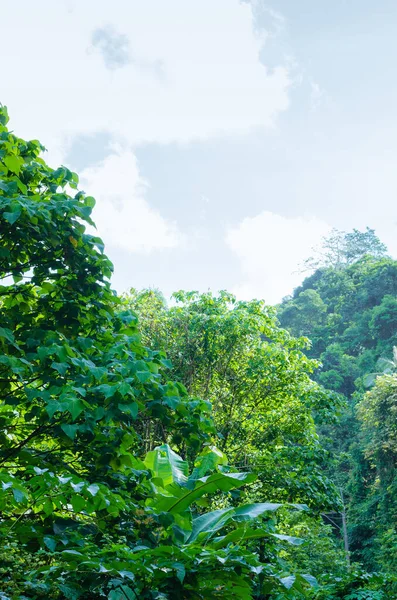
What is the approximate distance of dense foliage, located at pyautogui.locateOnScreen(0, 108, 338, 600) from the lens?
2.20m

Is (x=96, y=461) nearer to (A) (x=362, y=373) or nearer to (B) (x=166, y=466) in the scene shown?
(B) (x=166, y=466)

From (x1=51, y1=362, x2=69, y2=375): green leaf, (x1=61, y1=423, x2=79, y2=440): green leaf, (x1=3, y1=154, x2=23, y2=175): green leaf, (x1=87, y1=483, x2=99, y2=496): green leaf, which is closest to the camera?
(x1=87, y1=483, x2=99, y2=496): green leaf

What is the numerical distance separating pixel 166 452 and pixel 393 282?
31266mm

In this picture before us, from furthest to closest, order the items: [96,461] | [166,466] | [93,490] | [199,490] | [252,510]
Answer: [166,466], [96,461], [252,510], [199,490], [93,490]

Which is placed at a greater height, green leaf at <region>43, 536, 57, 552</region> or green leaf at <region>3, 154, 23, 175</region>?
green leaf at <region>3, 154, 23, 175</region>

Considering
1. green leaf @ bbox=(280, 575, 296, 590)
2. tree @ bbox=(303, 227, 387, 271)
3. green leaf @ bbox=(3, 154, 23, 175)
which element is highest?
tree @ bbox=(303, 227, 387, 271)

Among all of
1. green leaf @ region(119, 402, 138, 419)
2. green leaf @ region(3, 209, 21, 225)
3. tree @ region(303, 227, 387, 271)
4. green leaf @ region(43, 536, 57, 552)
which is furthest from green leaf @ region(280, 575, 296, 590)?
tree @ region(303, 227, 387, 271)

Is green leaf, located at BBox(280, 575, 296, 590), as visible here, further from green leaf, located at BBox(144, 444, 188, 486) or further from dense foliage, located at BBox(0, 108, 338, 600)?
green leaf, located at BBox(144, 444, 188, 486)

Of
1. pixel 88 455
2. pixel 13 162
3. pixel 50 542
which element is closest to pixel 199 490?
pixel 50 542

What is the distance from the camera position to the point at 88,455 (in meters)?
3.72

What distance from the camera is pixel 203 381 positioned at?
9680 millimetres

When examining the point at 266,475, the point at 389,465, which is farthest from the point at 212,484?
the point at 389,465

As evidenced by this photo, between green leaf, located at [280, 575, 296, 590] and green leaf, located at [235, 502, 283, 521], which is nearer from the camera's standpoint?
green leaf, located at [280, 575, 296, 590]

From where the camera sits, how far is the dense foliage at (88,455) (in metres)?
2.20
